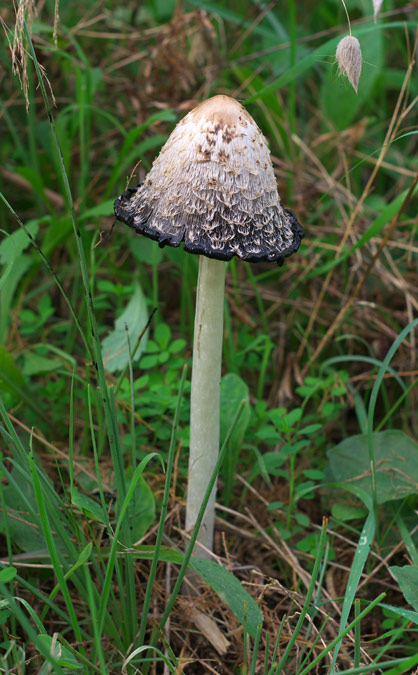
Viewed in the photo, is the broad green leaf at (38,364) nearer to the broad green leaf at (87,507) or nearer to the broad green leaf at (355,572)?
the broad green leaf at (87,507)

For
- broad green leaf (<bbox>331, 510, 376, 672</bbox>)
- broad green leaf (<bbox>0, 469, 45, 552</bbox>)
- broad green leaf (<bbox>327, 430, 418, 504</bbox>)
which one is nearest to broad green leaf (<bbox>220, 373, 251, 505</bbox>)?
broad green leaf (<bbox>327, 430, 418, 504</bbox>)

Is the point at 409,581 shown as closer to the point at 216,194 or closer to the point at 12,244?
the point at 216,194

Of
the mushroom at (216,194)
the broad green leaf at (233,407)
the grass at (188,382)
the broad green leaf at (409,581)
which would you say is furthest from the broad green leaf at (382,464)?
the mushroom at (216,194)

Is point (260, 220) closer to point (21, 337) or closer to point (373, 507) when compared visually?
point (373, 507)

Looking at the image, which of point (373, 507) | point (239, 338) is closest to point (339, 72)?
point (373, 507)

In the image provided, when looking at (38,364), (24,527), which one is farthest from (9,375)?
(24,527)

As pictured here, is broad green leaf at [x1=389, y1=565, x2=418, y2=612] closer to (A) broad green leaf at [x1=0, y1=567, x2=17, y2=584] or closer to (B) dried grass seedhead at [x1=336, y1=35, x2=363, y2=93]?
(A) broad green leaf at [x1=0, y1=567, x2=17, y2=584]
